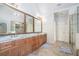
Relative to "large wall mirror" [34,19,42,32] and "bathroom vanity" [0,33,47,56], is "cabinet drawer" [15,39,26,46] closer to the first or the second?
"bathroom vanity" [0,33,47,56]

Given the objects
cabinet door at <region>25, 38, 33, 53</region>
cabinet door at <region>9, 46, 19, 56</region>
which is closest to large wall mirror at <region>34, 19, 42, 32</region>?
cabinet door at <region>25, 38, 33, 53</region>

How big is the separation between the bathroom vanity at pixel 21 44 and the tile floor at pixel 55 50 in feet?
0.30

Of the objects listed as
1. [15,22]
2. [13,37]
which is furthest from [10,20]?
[13,37]

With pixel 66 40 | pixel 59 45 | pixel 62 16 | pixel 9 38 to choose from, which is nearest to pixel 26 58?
pixel 9 38

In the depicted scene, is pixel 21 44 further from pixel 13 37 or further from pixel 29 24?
pixel 29 24

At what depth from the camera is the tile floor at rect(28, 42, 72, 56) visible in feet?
7.00

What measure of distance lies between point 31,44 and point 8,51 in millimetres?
413

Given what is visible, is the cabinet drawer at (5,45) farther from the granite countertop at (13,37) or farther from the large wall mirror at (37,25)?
the large wall mirror at (37,25)

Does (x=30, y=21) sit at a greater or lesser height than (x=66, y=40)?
greater

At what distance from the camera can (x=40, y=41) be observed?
87.5 inches

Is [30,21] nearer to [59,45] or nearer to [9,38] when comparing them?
[9,38]

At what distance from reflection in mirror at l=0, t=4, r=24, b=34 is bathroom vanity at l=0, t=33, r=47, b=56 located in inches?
5.5

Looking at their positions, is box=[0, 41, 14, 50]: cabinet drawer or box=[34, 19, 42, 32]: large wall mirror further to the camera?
box=[34, 19, 42, 32]: large wall mirror

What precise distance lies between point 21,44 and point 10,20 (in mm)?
453
